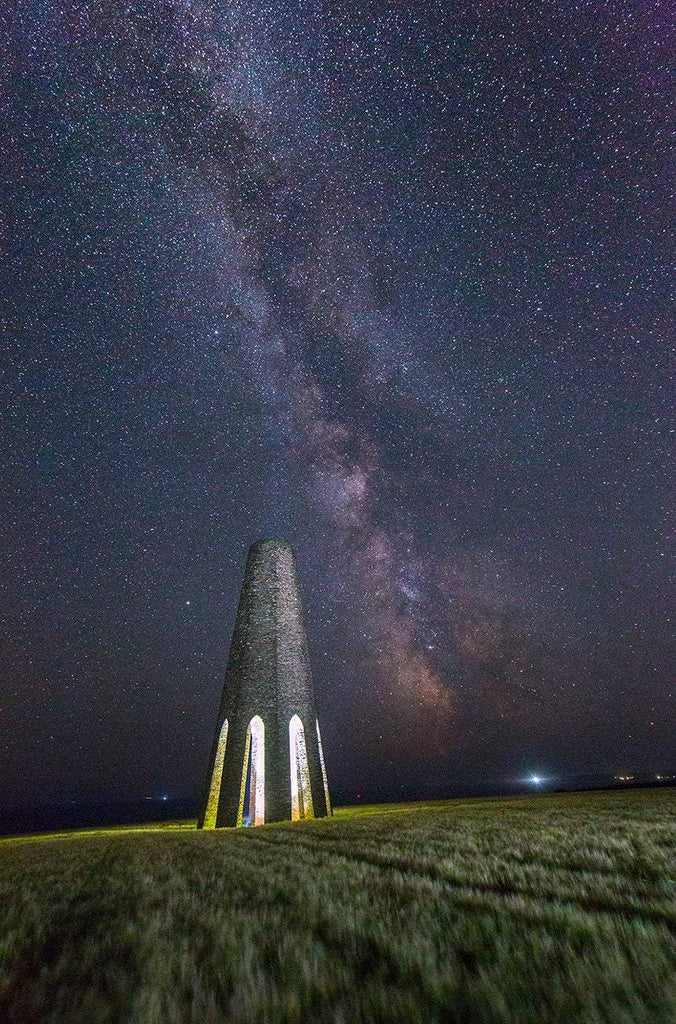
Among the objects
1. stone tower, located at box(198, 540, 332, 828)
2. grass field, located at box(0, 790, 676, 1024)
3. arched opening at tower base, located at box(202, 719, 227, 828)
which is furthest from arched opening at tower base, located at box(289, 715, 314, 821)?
grass field, located at box(0, 790, 676, 1024)

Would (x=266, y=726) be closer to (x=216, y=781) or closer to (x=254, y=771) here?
(x=254, y=771)

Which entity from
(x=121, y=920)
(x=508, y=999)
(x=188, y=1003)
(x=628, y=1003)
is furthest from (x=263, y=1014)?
(x=121, y=920)

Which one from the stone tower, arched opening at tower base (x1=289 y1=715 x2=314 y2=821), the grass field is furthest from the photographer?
the stone tower

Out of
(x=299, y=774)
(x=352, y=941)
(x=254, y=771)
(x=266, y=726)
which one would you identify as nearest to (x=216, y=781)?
(x=254, y=771)

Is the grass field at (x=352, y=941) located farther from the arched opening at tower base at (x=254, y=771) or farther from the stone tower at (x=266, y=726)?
the arched opening at tower base at (x=254, y=771)

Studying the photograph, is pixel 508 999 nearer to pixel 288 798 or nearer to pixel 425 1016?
pixel 425 1016

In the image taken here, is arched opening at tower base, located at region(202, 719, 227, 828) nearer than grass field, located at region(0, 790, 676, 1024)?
No

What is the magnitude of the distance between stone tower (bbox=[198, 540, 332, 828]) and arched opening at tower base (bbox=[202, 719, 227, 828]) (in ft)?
0.10

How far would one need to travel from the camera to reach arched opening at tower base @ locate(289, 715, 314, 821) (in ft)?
51.8

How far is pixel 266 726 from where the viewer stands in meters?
16.8

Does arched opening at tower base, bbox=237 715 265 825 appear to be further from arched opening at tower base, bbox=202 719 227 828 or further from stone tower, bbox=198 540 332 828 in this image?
arched opening at tower base, bbox=202 719 227 828

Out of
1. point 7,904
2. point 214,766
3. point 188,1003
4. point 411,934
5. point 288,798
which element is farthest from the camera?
point 214,766

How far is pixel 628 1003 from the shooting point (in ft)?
4.57

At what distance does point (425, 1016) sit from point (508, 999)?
0.29 metres
